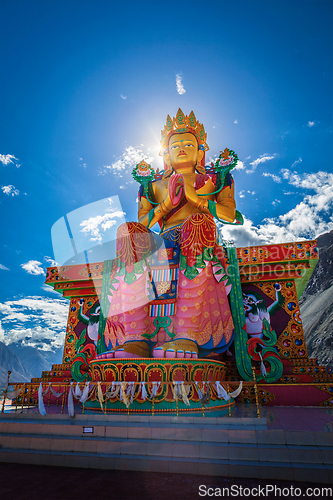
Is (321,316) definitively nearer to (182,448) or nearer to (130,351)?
(130,351)

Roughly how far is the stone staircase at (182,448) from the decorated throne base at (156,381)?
56cm

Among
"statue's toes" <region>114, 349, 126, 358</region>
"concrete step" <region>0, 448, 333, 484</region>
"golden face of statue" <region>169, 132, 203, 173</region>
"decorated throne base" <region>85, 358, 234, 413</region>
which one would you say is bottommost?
"concrete step" <region>0, 448, 333, 484</region>

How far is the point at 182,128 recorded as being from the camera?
6.55 meters

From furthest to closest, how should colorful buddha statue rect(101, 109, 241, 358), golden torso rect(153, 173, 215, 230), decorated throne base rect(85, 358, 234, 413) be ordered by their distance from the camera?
golden torso rect(153, 173, 215, 230) < colorful buddha statue rect(101, 109, 241, 358) < decorated throne base rect(85, 358, 234, 413)

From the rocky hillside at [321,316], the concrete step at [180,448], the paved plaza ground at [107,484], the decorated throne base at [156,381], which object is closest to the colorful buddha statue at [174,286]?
the decorated throne base at [156,381]

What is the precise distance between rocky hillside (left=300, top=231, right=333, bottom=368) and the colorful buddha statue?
14217mm

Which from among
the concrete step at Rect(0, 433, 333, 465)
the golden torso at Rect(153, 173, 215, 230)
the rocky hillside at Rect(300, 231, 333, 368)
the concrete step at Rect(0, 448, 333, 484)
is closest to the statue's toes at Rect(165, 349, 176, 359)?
the concrete step at Rect(0, 433, 333, 465)

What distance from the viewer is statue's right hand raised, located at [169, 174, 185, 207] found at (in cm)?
566

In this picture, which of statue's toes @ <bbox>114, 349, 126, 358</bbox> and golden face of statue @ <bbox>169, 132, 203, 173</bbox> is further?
golden face of statue @ <bbox>169, 132, 203, 173</bbox>

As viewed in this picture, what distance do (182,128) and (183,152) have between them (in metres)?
0.65

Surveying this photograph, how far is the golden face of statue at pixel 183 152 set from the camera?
251 inches

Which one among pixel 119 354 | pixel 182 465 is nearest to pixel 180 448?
pixel 182 465

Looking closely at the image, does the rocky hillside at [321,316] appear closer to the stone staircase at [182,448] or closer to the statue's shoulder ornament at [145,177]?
the statue's shoulder ornament at [145,177]

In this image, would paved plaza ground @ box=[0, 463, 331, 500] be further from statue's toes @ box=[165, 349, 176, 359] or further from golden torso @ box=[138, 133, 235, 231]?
golden torso @ box=[138, 133, 235, 231]
